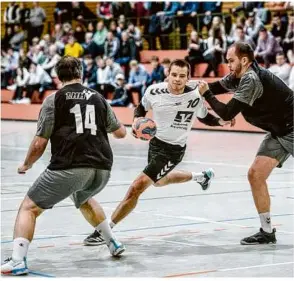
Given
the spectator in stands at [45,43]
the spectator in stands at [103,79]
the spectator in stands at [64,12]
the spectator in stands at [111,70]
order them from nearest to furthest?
the spectator in stands at [111,70] → the spectator in stands at [103,79] → the spectator in stands at [45,43] → the spectator in stands at [64,12]

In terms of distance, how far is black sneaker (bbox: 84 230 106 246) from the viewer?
28.8 feet

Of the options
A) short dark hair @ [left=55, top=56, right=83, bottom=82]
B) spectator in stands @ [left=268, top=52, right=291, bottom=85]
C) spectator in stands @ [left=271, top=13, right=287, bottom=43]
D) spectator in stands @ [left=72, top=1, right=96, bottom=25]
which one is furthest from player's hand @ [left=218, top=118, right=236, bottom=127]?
spectator in stands @ [left=72, top=1, right=96, bottom=25]

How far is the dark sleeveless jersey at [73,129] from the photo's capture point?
25.0 ft

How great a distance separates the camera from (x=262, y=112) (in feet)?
29.2

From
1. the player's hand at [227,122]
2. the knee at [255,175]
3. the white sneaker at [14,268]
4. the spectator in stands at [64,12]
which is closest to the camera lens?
the white sneaker at [14,268]

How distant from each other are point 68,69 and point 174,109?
2.06m

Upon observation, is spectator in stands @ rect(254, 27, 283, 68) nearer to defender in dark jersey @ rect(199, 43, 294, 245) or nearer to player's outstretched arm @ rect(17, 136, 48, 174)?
defender in dark jersey @ rect(199, 43, 294, 245)

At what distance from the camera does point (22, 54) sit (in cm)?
3175

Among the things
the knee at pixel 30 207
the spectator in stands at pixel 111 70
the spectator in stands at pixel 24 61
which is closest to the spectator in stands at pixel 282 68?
the spectator in stands at pixel 111 70

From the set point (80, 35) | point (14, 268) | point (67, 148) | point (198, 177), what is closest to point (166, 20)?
point (80, 35)

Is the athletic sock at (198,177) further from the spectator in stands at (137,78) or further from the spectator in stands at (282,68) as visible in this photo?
the spectator in stands at (137,78)

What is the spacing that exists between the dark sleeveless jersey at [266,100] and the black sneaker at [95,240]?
76.8 inches

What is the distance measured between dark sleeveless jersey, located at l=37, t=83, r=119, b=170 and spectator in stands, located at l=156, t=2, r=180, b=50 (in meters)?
21.1

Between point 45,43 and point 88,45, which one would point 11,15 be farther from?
point 88,45
